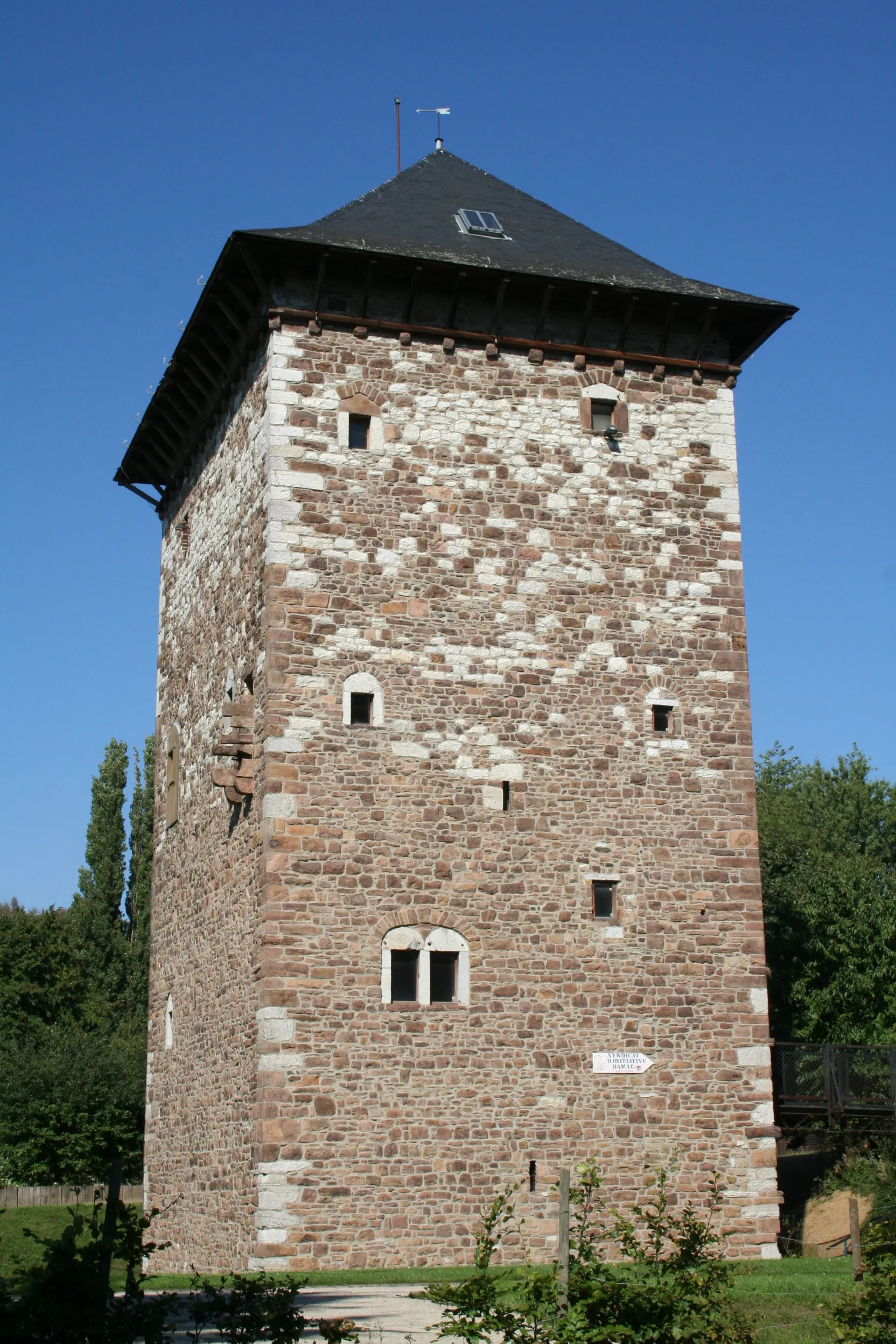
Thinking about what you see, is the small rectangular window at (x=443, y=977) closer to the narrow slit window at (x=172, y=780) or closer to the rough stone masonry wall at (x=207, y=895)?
the rough stone masonry wall at (x=207, y=895)

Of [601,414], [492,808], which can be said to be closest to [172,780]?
[492,808]

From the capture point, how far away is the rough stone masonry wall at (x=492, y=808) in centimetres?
1417

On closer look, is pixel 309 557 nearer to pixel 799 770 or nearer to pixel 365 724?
pixel 365 724

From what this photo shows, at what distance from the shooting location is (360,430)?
16.0 m

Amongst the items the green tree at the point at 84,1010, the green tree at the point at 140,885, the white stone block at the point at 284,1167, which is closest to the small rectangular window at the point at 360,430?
the white stone block at the point at 284,1167

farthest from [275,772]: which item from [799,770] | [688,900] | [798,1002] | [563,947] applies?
[799,770]

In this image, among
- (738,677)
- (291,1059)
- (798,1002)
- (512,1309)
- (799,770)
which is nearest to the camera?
(512,1309)

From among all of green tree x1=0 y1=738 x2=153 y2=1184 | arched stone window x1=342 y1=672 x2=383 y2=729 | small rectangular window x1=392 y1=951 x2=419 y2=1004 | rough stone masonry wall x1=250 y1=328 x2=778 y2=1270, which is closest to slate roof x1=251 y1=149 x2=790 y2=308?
rough stone masonry wall x1=250 y1=328 x2=778 y2=1270

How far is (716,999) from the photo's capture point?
50.9 feet

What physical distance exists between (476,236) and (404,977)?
8662mm

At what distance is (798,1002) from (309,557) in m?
16.1

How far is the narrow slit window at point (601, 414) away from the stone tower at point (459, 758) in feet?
0.28

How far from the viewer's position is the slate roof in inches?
637

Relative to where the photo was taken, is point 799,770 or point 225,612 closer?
point 225,612
